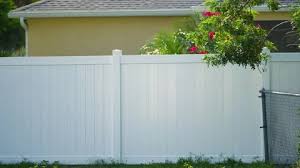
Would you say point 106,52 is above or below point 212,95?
above

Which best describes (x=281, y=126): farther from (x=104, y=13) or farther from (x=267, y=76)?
(x=104, y=13)

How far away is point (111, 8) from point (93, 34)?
0.84m

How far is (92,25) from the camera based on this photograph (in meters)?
14.4

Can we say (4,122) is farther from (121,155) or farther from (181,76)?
(181,76)

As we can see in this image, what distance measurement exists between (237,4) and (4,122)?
4347 mm

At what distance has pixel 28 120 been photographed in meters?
9.41

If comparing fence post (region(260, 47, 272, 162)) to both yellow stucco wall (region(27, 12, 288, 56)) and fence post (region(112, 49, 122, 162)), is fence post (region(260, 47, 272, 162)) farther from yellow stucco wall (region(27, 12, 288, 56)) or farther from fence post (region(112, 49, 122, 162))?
yellow stucco wall (region(27, 12, 288, 56))

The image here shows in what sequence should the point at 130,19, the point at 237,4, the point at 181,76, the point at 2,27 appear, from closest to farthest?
the point at 237,4 → the point at 181,76 → the point at 130,19 → the point at 2,27

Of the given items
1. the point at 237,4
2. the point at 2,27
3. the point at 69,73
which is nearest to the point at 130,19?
the point at 69,73

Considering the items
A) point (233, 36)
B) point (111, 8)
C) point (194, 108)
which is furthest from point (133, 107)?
point (111, 8)

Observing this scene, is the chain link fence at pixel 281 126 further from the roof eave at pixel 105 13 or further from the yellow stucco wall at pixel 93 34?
the yellow stucco wall at pixel 93 34

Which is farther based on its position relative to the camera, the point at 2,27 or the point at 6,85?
the point at 2,27

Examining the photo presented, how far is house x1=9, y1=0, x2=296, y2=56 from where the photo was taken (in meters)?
14.1

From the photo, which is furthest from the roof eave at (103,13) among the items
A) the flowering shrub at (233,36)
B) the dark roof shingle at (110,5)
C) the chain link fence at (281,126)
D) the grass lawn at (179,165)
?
the grass lawn at (179,165)
